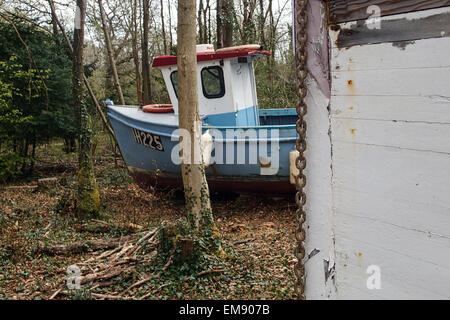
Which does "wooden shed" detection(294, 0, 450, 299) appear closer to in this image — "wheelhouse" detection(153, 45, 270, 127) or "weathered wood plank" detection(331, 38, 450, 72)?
"weathered wood plank" detection(331, 38, 450, 72)

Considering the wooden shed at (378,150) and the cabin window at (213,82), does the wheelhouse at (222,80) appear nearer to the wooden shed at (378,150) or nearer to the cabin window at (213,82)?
the cabin window at (213,82)

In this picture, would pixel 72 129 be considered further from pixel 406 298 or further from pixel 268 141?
pixel 406 298

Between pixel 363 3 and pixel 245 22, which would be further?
pixel 245 22

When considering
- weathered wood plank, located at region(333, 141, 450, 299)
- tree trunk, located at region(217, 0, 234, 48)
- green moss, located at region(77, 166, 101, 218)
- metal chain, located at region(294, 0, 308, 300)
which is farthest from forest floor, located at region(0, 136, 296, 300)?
tree trunk, located at region(217, 0, 234, 48)

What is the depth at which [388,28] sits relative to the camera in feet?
6.17

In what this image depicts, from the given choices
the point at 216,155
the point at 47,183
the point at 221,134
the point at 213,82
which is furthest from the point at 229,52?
the point at 47,183

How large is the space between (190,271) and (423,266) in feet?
13.0

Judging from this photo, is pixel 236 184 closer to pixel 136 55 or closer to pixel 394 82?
pixel 394 82

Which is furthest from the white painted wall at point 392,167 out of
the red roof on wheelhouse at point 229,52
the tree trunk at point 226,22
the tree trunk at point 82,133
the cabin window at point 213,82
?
the tree trunk at point 226,22

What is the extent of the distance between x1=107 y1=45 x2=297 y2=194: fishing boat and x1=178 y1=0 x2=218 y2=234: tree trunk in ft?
6.95

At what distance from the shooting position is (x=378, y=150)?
1.97 meters

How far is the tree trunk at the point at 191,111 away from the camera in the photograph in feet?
19.2

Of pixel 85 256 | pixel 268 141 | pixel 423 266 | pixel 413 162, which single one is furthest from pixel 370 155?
pixel 268 141

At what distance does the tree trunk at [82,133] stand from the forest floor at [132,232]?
34 centimetres
